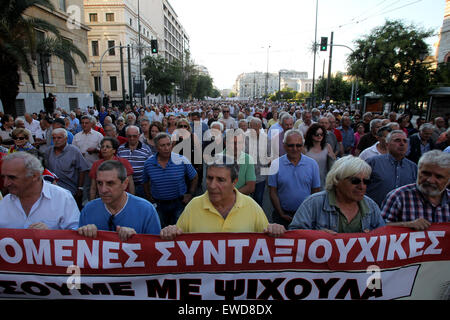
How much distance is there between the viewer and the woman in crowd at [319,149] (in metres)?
4.79

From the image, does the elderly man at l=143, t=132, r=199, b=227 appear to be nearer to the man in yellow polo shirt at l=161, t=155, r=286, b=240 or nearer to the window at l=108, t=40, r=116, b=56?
the man in yellow polo shirt at l=161, t=155, r=286, b=240

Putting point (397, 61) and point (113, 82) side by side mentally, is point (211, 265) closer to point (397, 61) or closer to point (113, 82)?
point (397, 61)

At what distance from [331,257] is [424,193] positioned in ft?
3.34

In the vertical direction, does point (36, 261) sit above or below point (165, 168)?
below

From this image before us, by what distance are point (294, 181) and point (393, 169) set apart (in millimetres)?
1233

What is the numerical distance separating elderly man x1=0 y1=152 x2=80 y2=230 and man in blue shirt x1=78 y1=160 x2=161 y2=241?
Answer: 23cm

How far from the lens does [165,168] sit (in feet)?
13.8

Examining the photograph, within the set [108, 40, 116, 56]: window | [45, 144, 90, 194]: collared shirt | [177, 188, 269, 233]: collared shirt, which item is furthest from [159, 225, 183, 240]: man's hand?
[108, 40, 116, 56]: window

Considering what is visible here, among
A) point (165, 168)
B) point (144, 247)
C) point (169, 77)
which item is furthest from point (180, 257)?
point (169, 77)

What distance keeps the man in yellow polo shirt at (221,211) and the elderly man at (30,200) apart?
1.12 meters

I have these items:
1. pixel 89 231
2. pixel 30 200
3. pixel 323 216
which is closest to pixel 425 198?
pixel 323 216
